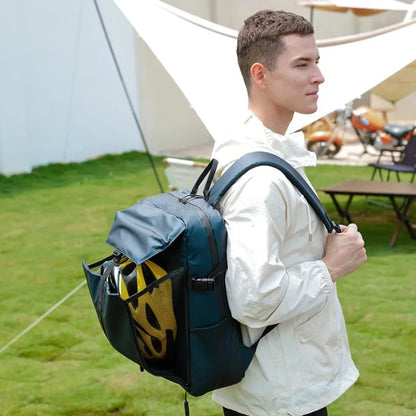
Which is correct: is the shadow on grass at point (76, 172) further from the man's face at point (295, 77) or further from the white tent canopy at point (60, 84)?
the man's face at point (295, 77)

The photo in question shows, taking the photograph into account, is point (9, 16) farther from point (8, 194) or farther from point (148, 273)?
point (148, 273)

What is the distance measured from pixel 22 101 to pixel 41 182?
1305mm

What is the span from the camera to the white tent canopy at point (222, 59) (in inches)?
174

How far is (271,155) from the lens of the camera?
60.0 inches

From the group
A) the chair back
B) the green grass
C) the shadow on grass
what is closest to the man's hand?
the green grass

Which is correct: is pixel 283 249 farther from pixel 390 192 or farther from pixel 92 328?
pixel 390 192

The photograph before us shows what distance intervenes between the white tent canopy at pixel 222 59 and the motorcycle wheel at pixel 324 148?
260 inches

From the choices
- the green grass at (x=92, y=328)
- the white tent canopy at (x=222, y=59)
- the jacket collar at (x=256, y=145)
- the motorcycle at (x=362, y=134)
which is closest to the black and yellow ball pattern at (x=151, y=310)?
the jacket collar at (x=256, y=145)

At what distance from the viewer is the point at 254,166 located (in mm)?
1490

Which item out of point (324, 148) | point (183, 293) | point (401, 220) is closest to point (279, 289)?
point (183, 293)

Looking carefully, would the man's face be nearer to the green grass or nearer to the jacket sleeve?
the jacket sleeve

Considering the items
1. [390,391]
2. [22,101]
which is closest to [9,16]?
[22,101]

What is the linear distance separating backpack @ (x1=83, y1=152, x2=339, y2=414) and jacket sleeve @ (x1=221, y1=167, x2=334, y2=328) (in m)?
0.03

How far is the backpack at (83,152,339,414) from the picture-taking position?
4.86 feet
